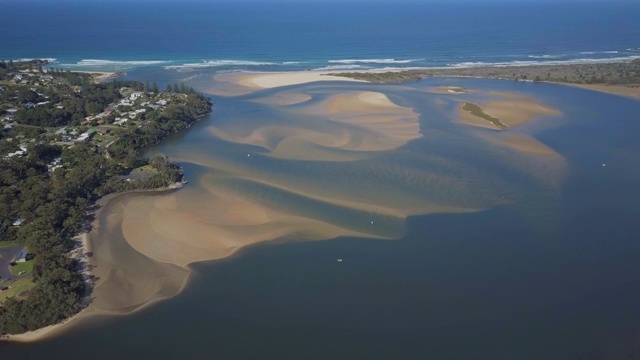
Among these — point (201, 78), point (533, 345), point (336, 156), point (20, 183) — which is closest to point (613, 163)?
point (336, 156)

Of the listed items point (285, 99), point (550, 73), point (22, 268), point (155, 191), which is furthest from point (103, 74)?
point (550, 73)

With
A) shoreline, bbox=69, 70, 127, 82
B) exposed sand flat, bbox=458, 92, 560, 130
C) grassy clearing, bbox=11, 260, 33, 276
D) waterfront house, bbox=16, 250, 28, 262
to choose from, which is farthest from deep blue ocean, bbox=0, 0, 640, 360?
shoreline, bbox=69, 70, 127, 82

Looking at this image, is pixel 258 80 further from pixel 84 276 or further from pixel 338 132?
pixel 84 276

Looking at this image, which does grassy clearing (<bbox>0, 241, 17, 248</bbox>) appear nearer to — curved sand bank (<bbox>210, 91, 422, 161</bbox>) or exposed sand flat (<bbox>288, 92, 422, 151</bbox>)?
curved sand bank (<bbox>210, 91, 422, 161</bbox>)

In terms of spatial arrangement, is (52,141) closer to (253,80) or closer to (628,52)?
(253,80)

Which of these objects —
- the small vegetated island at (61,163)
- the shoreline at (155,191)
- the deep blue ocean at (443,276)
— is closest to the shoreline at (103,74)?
the shoreline at (155,191)

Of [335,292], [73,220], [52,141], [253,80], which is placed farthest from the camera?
[253,80]

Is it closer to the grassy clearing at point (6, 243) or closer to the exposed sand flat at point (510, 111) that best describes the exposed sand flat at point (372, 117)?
the exposed sand flat at point (510, 111)
